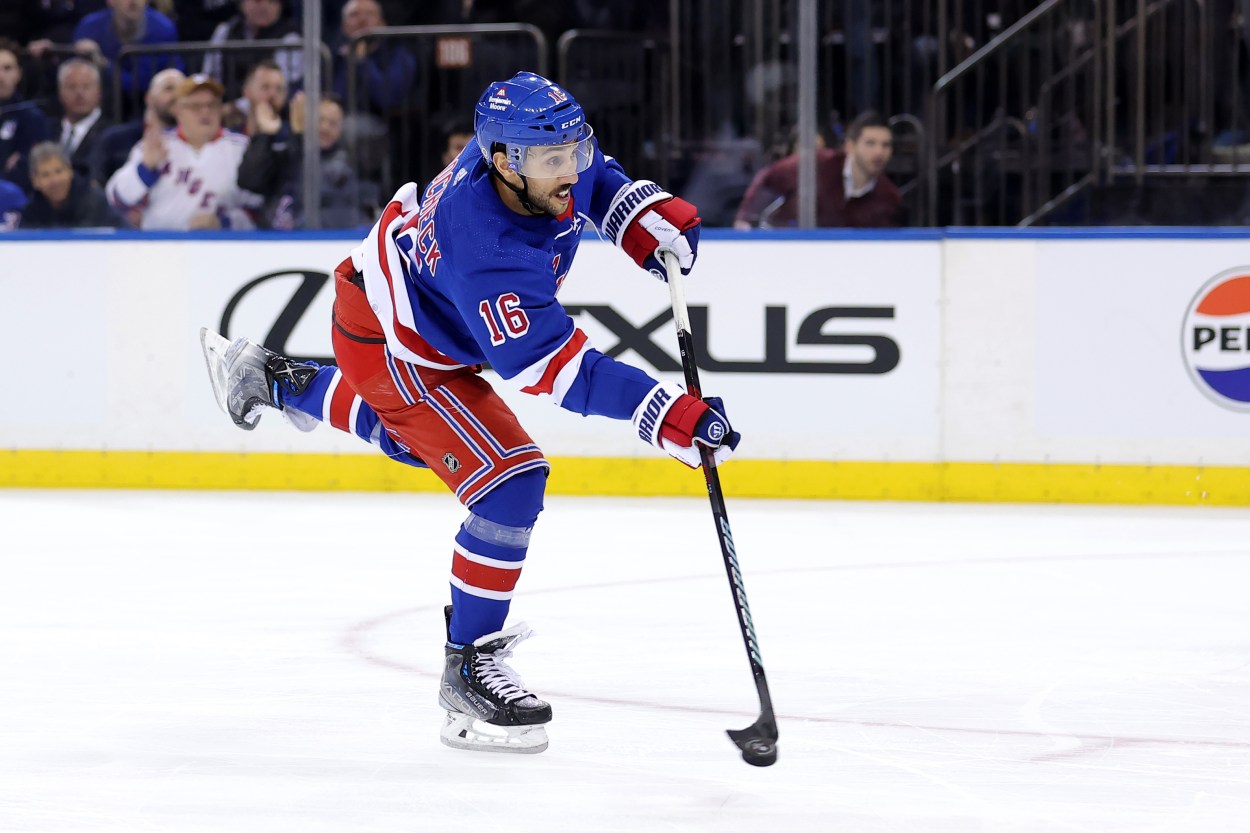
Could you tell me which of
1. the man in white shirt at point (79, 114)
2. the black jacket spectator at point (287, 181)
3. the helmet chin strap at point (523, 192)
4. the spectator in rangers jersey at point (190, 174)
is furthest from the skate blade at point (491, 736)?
the man in white shirt at point (79, 114)

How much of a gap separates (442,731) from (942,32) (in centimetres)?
505

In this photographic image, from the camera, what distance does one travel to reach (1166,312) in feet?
21.1

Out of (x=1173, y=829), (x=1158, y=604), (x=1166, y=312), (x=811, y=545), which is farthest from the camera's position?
(x=1166, y=312)

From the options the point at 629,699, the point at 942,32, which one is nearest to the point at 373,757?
the point at 629,699

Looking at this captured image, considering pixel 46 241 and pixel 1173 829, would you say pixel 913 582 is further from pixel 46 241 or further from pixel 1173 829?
pixel 46 241

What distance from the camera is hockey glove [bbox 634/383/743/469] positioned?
9.06 feet

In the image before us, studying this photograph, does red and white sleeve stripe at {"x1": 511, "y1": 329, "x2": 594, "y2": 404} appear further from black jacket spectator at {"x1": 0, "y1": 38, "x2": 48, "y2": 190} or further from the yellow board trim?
black jacket spectator at {"x1": 0, "y1": 38, "x2": 48, "y2": 190}

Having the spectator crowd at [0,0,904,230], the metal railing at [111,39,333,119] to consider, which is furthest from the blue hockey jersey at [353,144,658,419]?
the metal railing at [111,39,333,119]

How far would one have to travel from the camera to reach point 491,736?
10.0 feet

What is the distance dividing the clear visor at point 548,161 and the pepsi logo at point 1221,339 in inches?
161

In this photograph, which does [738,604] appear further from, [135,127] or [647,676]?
[135,127]

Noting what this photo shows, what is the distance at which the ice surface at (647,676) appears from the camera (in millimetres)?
2691

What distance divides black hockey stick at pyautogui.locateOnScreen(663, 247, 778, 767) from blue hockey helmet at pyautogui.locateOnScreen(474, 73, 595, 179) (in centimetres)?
36

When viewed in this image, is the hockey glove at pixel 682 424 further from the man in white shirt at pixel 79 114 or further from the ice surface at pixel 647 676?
the man in white shirt at pixel 79 114
